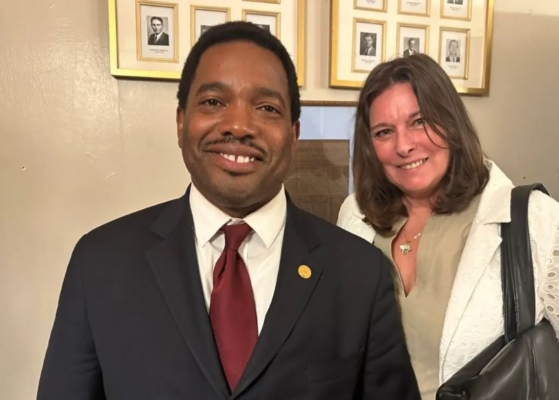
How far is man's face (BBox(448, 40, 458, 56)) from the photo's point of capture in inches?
67.7

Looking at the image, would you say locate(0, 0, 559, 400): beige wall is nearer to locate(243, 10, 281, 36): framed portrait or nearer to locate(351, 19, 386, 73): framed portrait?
locate(243, 10, 281, 36): framed portrait

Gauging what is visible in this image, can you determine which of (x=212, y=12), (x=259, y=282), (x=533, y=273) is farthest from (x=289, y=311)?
(x=212, y=12)

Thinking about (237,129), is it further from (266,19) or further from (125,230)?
(266,19)

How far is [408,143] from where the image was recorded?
1.17m

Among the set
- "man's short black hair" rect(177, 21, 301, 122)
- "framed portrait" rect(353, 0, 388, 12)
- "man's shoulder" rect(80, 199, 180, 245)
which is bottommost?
"man's shoulder" rect(80, 199, 180, 245)

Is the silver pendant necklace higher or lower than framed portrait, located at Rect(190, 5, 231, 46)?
lower

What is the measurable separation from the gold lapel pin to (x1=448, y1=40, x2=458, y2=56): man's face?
114 cm

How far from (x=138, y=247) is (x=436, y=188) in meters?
0.74

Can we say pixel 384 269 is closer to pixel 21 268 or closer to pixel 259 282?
pixel 259 282

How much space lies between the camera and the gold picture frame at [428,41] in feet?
5.17

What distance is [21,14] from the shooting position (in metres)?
1.35

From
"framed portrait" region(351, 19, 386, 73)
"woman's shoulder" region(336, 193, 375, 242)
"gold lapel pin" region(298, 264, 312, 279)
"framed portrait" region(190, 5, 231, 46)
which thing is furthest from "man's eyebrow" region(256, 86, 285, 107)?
"framed portrait" region(351, 19, 386, 73)

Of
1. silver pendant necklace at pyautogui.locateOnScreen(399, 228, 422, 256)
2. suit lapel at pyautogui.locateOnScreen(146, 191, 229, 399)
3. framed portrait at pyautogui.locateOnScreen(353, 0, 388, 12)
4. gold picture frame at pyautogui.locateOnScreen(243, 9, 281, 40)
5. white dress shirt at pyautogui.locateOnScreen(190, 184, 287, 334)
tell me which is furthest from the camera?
framed portrait at pyautogui.locateOnScreen(353, 0, 388, 12)

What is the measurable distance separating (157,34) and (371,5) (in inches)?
27.4
